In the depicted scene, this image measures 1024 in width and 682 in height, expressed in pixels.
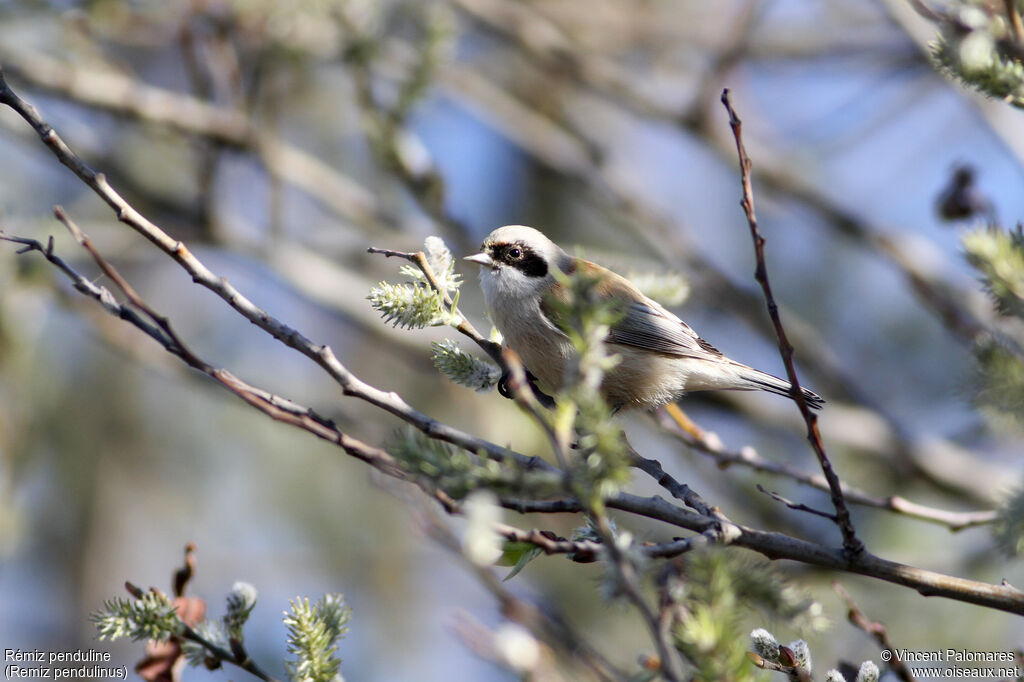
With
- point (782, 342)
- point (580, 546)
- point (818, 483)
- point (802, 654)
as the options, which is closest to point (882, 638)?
point (802, 654)

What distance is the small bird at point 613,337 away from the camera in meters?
3.51

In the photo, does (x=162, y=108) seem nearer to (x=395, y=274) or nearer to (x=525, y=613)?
(x=395, y=274)

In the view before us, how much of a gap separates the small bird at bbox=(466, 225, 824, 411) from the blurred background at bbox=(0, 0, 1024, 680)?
35 centimetres

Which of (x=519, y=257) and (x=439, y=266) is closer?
(x=439, y=266)

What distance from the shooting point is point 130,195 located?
6.40 m

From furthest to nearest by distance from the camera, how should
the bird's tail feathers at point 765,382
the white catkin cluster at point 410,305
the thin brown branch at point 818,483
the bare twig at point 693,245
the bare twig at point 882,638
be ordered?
the bare twig at point 693,245, the bird's tail feathers at point 765,382, the thin brown branch at point 818,483, the white catkin cluster at point 410,305, the bare twig at point 882,638

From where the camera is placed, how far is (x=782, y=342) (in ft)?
6.52

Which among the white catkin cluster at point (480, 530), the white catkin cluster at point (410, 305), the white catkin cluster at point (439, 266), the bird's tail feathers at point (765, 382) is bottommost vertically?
the white catkin cluster at point (480, 530)

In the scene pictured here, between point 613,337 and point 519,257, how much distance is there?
0.60 metres

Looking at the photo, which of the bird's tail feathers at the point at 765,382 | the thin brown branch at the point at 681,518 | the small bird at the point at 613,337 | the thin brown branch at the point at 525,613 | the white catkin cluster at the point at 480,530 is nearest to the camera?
the white catkin cluster at the point at 480,530

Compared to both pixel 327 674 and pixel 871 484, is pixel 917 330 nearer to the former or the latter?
pixel 871 484

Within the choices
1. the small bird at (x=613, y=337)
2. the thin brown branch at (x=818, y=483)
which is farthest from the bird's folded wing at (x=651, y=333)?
the thin brown branch at (x=818, y=483)

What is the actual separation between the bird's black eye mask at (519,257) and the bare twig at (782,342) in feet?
6.43

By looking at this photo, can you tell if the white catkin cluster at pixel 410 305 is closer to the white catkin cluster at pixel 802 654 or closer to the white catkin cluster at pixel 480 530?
the white catkin cluster at pixel 480 530
